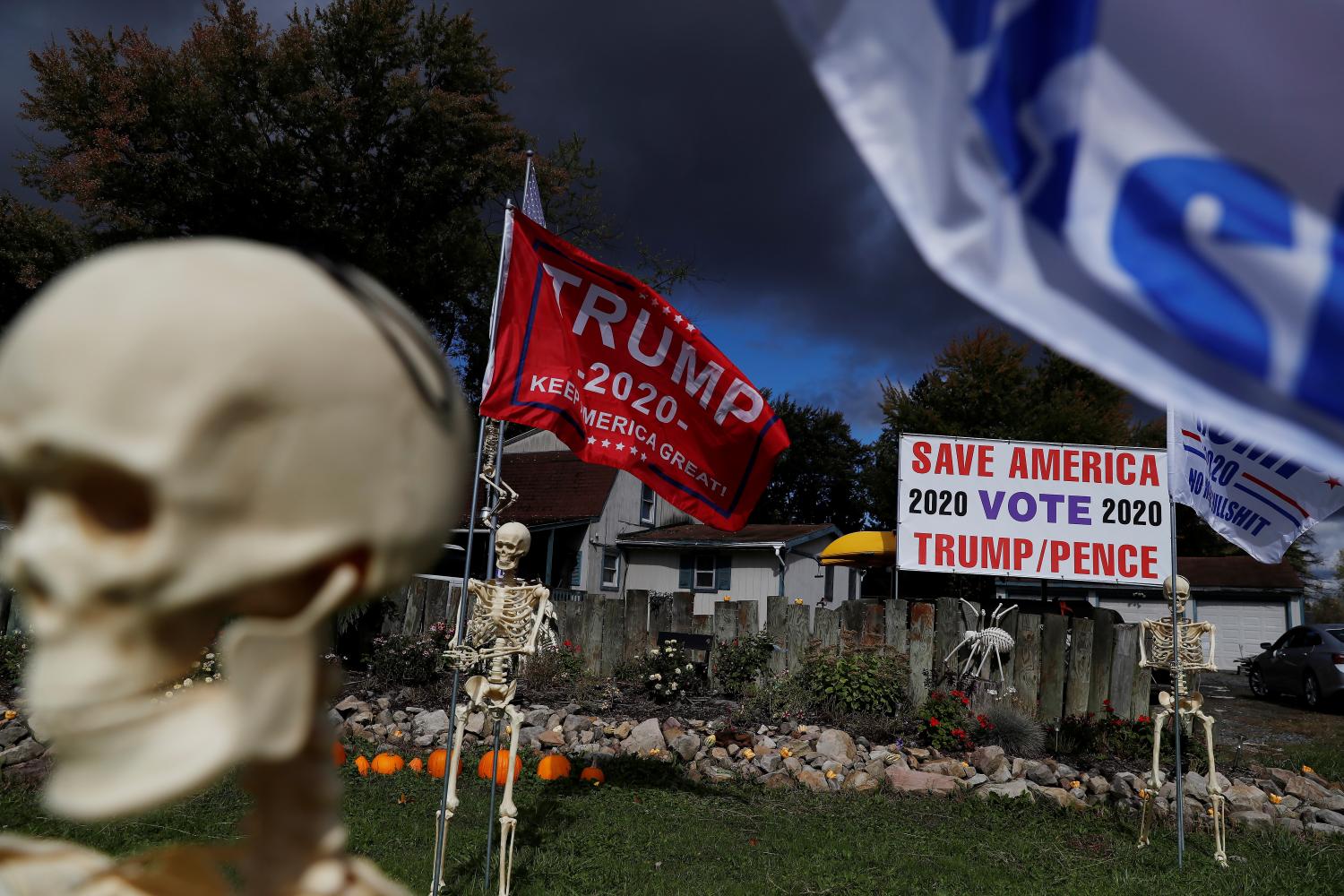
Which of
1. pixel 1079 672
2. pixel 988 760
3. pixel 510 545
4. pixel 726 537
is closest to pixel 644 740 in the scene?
pixel 988 760

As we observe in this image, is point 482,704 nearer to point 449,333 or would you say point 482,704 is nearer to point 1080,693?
point 1080,693

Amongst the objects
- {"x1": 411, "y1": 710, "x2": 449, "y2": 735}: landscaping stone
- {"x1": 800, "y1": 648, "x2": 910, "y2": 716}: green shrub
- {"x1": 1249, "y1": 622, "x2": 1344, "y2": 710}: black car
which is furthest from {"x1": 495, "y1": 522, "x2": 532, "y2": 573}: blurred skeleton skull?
{"x1": 1249, "y1": 622, "x2": 1344, "y2": 710}: black car

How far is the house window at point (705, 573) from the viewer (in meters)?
24.5

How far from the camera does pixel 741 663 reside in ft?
35.5

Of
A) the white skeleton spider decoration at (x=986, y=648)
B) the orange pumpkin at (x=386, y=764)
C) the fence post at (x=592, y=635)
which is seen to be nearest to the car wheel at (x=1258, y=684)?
the white skeleton spider decoration at (x=986, y=648)

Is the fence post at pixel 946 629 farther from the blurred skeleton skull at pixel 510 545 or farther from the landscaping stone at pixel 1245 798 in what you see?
the blurred skeleton skull at pixel 510 545

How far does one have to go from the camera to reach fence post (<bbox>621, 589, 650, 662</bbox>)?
11.5 m

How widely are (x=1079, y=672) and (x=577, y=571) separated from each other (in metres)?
15.7

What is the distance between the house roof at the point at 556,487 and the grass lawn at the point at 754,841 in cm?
1598

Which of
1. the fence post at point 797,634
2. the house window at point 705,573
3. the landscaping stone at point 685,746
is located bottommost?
the landscaping stone at point 685,746

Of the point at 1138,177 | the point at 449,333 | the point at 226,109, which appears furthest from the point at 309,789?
the point at 449,333

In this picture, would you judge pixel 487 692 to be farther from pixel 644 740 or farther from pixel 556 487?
pixel 556 487

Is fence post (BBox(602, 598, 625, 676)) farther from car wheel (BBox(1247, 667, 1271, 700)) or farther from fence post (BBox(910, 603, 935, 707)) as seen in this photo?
car wheel (BBox(1247, 667, 1271, 700))

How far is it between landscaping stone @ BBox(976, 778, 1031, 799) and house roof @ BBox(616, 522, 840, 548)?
585 inches
